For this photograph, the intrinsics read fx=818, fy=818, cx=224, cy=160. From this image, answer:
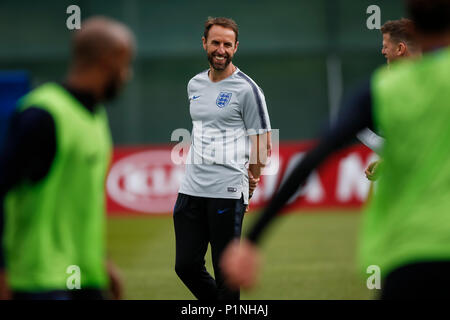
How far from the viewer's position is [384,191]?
2.95 meters

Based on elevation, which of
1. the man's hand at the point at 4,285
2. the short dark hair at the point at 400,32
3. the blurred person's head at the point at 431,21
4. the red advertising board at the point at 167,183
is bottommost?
the man's hand at the point at 4,285

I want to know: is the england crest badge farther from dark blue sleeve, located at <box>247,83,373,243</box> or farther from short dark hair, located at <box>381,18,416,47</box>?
dark blue sleeve, located at <box>247,83,373,243</box>

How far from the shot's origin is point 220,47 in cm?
648

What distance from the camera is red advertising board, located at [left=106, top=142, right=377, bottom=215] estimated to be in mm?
17156

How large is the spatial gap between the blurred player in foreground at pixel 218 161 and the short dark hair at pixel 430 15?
356 centimetres

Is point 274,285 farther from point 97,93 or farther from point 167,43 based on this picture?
point 167,43

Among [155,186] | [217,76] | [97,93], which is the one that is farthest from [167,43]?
[97,93]

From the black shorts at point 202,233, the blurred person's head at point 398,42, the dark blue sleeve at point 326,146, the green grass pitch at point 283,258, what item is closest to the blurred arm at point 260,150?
the black shorts at point 202,233

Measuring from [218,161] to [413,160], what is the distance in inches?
146

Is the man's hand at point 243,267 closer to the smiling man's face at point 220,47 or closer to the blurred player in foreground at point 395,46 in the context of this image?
the blurred player in foreground at point 395,46

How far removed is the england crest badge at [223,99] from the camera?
642 cm

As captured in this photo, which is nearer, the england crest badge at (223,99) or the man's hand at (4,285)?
the man's hand at (4,285)

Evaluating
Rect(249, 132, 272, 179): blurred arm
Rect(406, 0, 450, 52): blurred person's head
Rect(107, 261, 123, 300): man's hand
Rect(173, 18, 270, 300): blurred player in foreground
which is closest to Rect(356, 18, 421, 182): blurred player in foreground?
Rect(249, 132, 272, 179): blurred arm

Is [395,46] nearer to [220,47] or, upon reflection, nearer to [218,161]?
[220,47]
